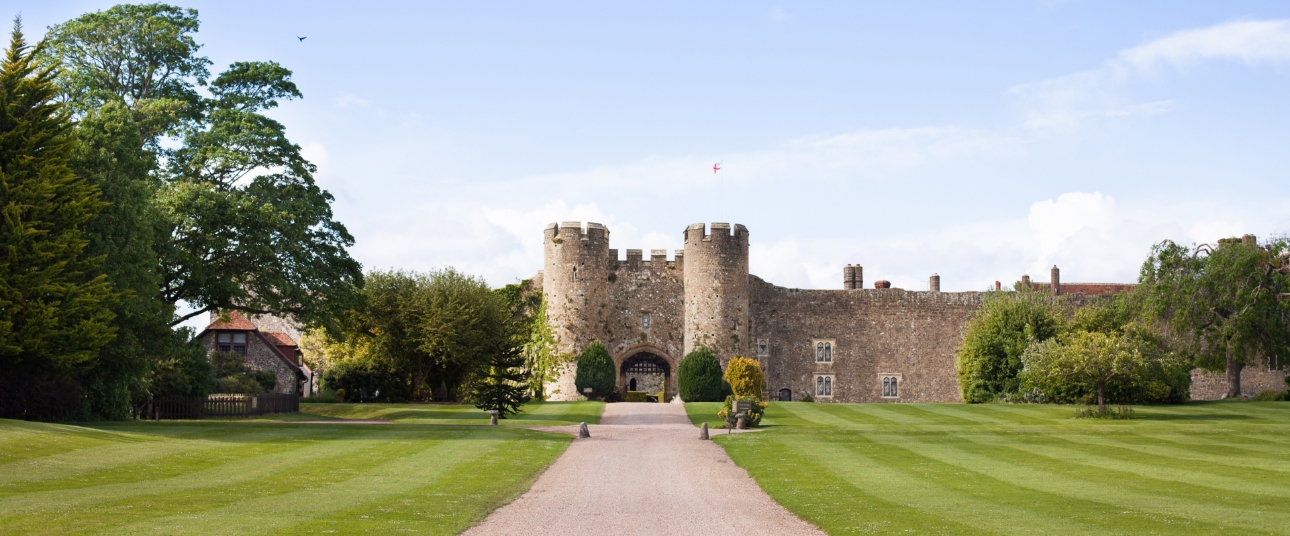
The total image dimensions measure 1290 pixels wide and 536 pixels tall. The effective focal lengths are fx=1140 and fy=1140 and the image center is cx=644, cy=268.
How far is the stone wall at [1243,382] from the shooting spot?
61406mm

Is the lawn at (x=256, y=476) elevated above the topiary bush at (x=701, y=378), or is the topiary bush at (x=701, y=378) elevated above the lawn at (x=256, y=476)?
the topiary bush at (x=701, y=378)

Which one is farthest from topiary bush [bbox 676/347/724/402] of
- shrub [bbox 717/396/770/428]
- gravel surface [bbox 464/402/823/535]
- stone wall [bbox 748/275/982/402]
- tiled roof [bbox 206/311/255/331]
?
gravel surface [bbox 464/402/823/535]

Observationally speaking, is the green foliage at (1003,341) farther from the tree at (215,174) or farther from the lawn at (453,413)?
the tree at (215,174)

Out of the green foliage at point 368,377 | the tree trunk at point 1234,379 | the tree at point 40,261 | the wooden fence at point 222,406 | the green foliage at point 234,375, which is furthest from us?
the green foliage at point 368,377

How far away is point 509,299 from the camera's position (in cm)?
5959

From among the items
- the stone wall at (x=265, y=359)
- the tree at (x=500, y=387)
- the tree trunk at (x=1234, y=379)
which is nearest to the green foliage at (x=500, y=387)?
the tree at (x=500, y=387)

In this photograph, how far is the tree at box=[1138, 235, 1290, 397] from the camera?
152 feet

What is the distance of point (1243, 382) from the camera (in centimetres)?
6178

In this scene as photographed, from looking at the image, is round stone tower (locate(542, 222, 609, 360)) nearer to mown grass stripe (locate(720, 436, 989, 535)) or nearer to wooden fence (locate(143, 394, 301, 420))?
wooden fence (locate(143, 394, 301, 420))

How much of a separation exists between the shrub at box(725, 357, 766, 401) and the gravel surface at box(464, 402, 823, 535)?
747 inches

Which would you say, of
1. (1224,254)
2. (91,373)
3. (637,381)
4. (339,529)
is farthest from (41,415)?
(1224,254)

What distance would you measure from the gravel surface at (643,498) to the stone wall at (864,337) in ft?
99.4

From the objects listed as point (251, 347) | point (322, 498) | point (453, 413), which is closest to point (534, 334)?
point (251, 347)

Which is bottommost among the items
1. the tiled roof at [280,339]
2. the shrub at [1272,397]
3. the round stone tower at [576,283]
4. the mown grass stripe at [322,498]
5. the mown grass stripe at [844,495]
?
the mown grass stripe at [844,495]
